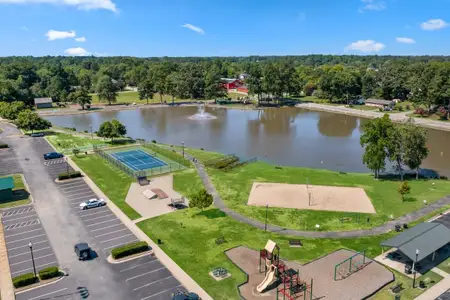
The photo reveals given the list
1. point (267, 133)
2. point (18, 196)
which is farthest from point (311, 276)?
point (267, 133)

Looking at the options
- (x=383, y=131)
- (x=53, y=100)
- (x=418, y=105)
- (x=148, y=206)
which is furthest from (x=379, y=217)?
(x=53, y=100)

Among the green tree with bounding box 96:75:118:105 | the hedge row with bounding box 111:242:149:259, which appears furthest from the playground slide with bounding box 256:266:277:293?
the green tree with bounding box 96:75:118:105

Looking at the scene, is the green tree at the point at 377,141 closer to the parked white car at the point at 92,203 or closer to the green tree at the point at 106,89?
the parked white car at the point at 92,203

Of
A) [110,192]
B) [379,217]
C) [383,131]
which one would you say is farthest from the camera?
[383,131]

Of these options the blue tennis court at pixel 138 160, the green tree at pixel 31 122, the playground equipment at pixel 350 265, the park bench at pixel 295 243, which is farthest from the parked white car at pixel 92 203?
the green tree at pixel 31 122

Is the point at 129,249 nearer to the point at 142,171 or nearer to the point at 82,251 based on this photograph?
the point at 82,251

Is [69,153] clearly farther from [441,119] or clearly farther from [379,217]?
[441,119]

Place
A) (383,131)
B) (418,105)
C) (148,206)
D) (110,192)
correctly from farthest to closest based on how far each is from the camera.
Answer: (418,105), (383,131), (110,192), (148,206)
